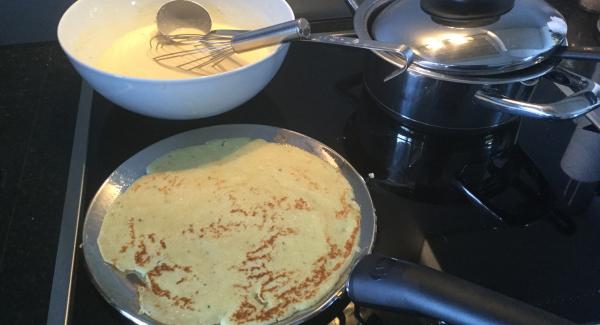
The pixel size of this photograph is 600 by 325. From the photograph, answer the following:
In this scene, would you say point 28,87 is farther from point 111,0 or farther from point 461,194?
point 461,194

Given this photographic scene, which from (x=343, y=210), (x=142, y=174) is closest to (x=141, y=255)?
(x=142, y=174)

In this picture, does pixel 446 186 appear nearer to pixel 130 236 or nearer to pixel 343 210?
pixel 343 210

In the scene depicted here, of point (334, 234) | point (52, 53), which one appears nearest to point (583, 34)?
point (334, 234)

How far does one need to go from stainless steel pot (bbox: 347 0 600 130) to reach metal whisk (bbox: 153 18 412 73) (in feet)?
A: 0.10

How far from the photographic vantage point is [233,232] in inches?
25.2

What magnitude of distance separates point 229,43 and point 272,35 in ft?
0.38

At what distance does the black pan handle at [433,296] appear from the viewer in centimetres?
45

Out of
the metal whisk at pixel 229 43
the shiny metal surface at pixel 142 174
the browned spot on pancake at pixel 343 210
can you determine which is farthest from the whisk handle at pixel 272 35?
the browned spot on pancake at pixel 343 210

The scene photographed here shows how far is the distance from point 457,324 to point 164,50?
608mm

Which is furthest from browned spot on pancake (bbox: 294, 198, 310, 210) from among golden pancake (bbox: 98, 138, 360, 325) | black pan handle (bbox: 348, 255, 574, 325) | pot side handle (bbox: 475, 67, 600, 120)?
pot side handle (bbox: 475, 67, 600, 120)

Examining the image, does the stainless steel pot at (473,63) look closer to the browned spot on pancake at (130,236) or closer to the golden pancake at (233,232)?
the golden pancake at (233,232)

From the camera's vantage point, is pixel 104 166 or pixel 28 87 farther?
pixel 28 87

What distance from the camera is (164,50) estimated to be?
835mm

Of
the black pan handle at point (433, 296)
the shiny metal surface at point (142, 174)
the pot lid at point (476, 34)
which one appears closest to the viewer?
the black pan handle at point (433, 296)
